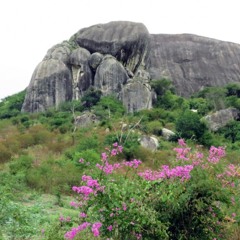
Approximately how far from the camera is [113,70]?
39281 millimetres

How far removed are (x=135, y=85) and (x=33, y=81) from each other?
31.2ft

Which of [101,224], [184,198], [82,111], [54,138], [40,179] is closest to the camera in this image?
[101,224]

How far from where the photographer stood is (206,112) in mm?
36531

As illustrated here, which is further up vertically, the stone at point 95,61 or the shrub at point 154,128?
the stone at point 95,61

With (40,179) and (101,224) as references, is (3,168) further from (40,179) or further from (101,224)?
(101,224)

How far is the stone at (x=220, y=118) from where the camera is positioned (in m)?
33.0

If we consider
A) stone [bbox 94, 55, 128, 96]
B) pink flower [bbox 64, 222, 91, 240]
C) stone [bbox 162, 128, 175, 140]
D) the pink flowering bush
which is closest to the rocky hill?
stone [bbox 94, 55, 128, 96]

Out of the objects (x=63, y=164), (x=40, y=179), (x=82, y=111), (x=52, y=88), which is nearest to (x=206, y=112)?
(x=82, y=111)

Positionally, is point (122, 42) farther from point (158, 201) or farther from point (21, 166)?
point (158, 201)

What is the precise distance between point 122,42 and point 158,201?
3789 cm

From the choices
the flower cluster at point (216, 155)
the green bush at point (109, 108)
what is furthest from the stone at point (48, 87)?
the flower cluster at point (216, 155)

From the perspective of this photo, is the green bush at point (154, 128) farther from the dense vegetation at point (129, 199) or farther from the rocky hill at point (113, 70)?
the dense vegetation at point (129, 199)

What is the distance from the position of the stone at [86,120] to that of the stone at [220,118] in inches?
333

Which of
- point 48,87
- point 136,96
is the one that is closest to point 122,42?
point 136,96
